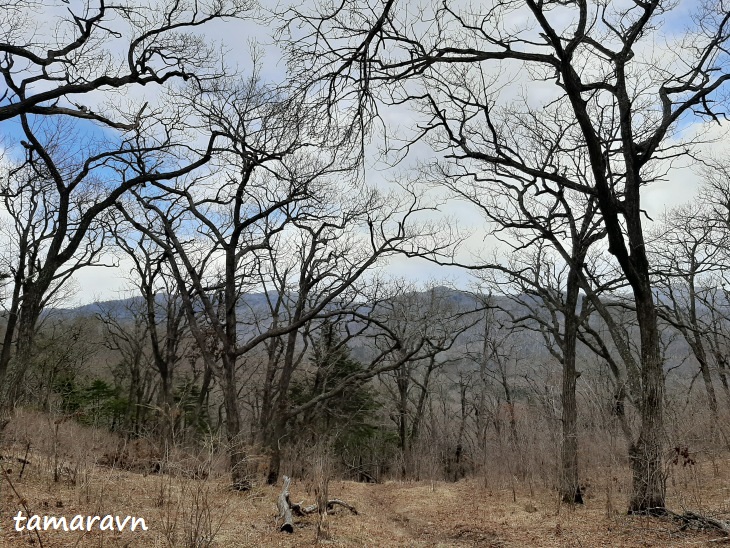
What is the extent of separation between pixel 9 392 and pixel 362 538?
6.29 metres

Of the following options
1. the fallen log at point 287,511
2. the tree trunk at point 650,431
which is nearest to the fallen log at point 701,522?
the tree trunk at point 650,431

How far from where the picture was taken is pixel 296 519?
25.7 feet

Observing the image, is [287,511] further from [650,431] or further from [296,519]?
[650,431]

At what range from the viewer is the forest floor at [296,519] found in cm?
539

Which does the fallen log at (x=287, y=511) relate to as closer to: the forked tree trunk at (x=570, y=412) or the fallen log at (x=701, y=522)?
the fallen log at (x=701, y=522)

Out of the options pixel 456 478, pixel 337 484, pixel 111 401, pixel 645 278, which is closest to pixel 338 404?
pixel 337 484

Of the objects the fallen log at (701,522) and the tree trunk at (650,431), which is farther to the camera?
the tree trunk at (650,431)

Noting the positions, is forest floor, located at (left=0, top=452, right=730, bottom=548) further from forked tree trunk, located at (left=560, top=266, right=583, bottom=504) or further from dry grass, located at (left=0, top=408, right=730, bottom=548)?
forked tree trunk, located at (left=560, top=266, right=583, bottom=504)

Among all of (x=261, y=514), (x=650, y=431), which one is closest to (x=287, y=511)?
(x=261, y=514)

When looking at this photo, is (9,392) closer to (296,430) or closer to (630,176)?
(630,176)

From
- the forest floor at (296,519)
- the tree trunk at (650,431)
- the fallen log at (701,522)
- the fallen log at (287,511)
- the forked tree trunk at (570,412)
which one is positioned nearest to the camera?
the forest floor at (296,519)

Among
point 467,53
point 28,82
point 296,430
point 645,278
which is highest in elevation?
point 28,82

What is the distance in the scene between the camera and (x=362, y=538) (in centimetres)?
727

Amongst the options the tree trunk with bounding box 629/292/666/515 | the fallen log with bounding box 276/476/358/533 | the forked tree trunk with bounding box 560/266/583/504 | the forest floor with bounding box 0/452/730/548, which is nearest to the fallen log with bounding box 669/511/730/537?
the forest floor with bounding box 0/452/730/548
